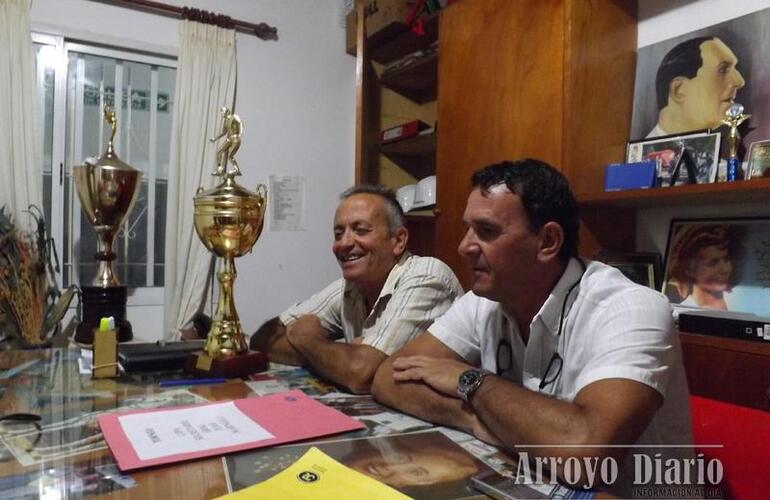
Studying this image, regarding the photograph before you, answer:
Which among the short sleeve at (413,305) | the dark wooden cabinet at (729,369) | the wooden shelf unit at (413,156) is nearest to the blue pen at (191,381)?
the short sleeve at (413,305)

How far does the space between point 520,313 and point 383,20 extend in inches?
80.0

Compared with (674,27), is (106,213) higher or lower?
lower

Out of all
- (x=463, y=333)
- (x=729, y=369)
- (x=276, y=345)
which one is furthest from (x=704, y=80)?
(x=276, y=345)

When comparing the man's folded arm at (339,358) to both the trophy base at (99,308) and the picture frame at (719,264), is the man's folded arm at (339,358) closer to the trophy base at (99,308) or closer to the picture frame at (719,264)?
the trophy base at (99,308)

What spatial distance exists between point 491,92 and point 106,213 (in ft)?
4.95

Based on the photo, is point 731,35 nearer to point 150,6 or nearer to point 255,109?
point 255,109

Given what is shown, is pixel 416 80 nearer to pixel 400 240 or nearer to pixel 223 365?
pixel 400 240

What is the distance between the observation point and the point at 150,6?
2605 mm

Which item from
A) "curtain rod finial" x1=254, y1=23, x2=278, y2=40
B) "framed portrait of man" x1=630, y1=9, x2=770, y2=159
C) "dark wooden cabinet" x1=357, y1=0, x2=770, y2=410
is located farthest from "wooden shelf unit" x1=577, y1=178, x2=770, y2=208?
"curtain rod finial" x1=254, y1=23, x2=278, y2=40

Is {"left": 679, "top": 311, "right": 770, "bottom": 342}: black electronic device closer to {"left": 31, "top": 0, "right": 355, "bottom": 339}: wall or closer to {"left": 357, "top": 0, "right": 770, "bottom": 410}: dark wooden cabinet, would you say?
{"left": 357, "top": 0, "right": 770, "bottom": 410}: dark wooden cabinet

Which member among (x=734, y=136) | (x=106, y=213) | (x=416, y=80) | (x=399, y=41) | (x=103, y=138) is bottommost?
(x=106, y=213)

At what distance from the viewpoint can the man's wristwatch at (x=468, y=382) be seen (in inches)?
36.2

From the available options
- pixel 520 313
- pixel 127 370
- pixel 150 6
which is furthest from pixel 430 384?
pixel 150 6

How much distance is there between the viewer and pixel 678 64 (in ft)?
5.72
